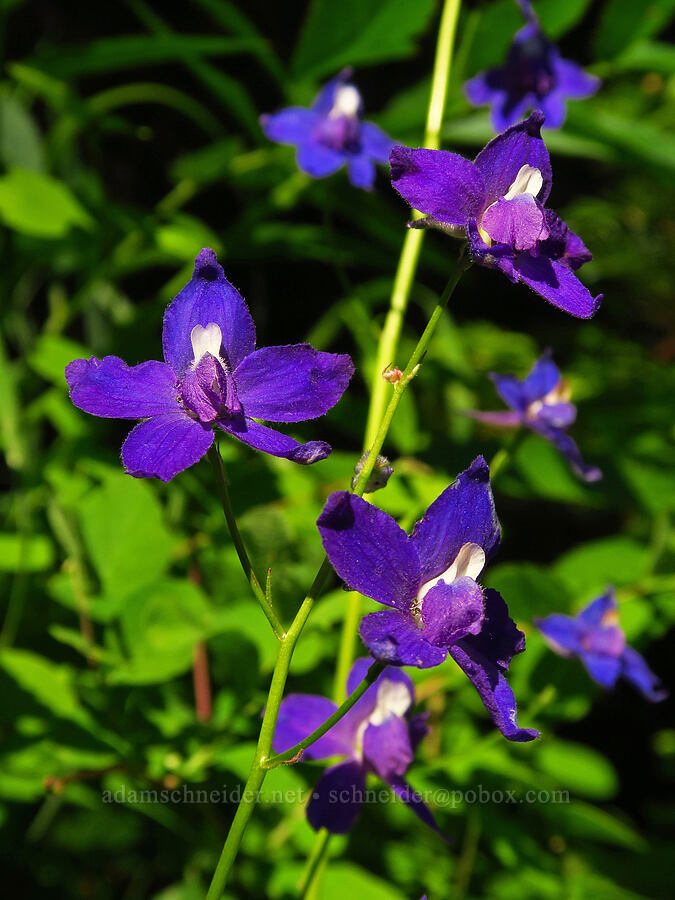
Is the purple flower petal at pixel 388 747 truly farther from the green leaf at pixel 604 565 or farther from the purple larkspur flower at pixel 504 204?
the green leaf at pixel 604 565

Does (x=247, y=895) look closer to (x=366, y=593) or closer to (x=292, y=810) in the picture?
(x=292, y=810)

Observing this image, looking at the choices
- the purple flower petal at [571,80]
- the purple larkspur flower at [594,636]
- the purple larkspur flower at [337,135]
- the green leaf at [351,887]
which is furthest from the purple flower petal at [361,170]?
the green leaf at [351,887]

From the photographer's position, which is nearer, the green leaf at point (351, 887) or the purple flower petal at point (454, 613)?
the purple flower petal at point (454, 613)

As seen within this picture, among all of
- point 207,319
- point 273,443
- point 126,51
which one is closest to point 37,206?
point 126,51

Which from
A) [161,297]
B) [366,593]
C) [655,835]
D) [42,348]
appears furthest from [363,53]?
[655,835]

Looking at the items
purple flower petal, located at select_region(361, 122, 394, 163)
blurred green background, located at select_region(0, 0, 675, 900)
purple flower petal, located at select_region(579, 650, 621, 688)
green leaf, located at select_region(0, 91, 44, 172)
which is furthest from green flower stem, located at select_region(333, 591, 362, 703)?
green leaf, located at select_region(0, 91, 44, 172)
